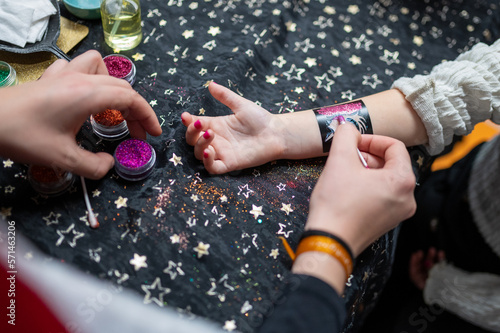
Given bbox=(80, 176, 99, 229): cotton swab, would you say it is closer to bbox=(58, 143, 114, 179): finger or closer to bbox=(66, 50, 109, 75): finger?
bbox=(58, 143, 114, 179): finger

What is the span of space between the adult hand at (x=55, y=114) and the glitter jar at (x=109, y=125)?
138mm

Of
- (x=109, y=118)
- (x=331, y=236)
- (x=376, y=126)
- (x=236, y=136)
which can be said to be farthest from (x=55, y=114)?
(x=376, y=126)

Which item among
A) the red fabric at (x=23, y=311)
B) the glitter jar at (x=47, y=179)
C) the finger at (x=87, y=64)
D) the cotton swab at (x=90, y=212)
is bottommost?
the red fabric at (x=23, y=311)

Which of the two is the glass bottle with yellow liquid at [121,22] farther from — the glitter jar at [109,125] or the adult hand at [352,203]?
the adult hand at [352,203]

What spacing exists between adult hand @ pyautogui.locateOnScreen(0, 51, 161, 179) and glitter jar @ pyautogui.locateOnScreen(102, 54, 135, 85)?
0.22 m

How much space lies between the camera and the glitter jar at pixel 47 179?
0.80 metres

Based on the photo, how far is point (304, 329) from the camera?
2.00ft

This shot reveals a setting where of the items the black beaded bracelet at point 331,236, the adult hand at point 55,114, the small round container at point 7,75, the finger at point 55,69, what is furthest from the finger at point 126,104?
the black beaded bracelet at point 331,236

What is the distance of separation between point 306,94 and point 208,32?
371 millimetres

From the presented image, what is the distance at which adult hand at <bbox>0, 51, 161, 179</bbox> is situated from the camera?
2.21ft

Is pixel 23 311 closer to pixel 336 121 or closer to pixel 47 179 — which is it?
pixel 47 179

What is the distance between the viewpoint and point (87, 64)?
80 centimetres

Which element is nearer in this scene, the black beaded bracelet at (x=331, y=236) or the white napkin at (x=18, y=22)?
the black beaded bracelet at (x=331, y=236)

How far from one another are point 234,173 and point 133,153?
0.25 m
